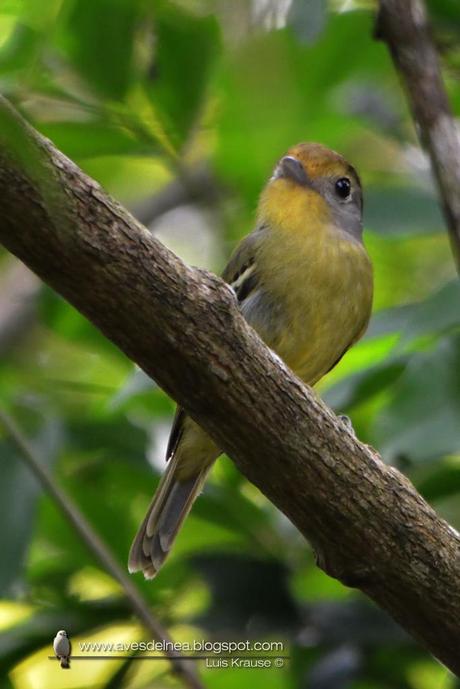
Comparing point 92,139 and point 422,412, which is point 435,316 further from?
point 92,139

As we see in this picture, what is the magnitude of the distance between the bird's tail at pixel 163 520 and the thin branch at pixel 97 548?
229 mm

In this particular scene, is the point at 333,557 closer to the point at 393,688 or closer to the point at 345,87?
the point at 393,688

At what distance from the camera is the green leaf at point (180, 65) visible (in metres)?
3.77

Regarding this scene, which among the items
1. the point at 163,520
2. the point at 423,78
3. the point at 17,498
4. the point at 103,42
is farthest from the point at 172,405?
the point at 423,78

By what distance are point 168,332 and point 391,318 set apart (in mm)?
1350

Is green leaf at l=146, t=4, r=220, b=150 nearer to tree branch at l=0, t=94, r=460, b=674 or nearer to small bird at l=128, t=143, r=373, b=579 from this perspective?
small bird at l=128, t=143, r=373, b=579

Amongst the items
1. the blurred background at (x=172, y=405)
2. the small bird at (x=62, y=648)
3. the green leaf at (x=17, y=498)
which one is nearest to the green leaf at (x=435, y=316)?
the blurred background at (x=172, y=405)

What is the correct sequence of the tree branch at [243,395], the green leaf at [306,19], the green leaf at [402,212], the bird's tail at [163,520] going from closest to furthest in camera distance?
the tree branch at [243,395], the green leaf at [306,19], the bird's tail at [163,520], the green leaf at [402,212]

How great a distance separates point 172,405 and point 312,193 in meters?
0.93

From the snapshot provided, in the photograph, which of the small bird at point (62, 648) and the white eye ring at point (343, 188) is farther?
the white eye ring at point (343, 188)

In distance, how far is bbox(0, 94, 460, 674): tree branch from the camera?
2291mm

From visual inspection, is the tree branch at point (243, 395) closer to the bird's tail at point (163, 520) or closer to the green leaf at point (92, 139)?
the bird's tail at point (163, 520)

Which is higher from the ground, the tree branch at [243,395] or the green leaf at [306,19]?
the green leaf at [306,19]

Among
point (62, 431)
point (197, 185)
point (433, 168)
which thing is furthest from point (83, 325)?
point (433, 168)
